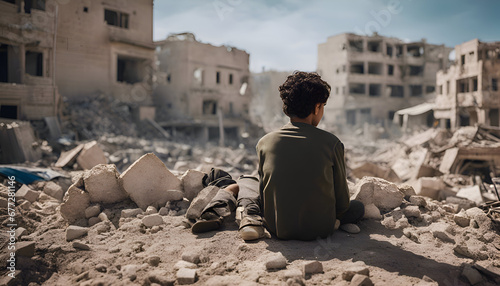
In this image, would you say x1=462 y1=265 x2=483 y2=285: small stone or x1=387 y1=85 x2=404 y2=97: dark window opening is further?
x1=387 y1=85 x2=404 y2=97: dark window opening

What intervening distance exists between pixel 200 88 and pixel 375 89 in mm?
22252

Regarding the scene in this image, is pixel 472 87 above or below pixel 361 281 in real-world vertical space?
above

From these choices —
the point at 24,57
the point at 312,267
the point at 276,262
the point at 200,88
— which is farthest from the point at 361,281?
the point at 200,88

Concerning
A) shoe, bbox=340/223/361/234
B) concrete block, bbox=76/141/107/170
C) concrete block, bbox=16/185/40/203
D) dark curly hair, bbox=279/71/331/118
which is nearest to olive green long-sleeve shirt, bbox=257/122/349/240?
dark curly hair, bbox=279/71/331/118

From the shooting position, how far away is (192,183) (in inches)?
153

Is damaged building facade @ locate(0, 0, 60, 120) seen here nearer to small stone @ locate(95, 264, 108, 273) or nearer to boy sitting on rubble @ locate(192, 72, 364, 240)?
small stone @ locate(95, 264, 108, 273)

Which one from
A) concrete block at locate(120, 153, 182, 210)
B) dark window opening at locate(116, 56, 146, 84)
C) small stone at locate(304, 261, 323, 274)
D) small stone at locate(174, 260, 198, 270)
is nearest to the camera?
small stone at locate(304, 261, 323, 274)

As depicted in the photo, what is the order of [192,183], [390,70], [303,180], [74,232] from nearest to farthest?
[303,180], [74,232], [192,183], [390,70]

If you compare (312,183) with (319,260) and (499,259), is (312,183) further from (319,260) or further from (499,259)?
(499,259)

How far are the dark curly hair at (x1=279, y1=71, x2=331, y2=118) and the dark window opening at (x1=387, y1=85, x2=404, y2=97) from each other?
38958 mm

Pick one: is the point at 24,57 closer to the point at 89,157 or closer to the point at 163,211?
the point at 89,157

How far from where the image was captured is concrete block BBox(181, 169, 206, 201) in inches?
152

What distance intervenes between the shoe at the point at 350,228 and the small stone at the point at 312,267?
0.84 m

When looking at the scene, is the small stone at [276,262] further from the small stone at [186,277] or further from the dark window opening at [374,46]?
the dark window opening at [374,46]
